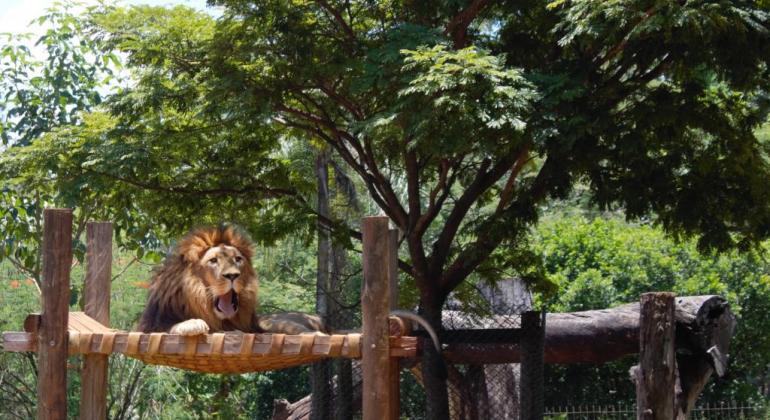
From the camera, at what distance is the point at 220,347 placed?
539 cm

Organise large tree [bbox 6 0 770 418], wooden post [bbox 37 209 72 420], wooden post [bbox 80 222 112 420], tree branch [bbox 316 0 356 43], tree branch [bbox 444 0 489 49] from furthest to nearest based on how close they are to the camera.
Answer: tree branch [bbox 316 0 356 43] → tree branch [bbox 444 0 489 49] → wooden post [bbox 80 222 112 420] → large tree [bbox 6 0 770 418] → wooden post [bbox 37 209 72 420]

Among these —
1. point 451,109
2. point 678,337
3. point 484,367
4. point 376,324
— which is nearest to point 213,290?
point 376,324

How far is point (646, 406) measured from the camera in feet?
22.9

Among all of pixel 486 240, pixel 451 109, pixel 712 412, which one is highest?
pixel 451 109

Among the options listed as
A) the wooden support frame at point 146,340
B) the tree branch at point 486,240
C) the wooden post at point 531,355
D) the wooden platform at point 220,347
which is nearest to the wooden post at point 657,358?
the wooden post at point 531,355

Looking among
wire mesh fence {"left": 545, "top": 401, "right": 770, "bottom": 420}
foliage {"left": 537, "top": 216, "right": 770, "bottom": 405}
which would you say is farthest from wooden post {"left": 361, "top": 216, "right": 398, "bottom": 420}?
foliage {"left": 537, "top": 216, "right": 770, "bottom": 405}

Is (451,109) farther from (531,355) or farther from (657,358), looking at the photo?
(657,358)

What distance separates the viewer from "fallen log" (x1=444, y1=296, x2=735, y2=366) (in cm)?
772

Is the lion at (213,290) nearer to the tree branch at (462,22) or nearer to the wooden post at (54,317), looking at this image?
the wooden post at (54,317)

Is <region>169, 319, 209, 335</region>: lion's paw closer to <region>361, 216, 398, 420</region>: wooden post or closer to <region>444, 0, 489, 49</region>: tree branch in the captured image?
<region>361, 216, 398, 420</region>: wooden post

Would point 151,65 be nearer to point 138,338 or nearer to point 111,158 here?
point 111,158

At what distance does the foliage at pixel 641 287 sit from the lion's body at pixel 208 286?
6450 mm

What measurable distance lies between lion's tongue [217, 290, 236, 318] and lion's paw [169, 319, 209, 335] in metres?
0.32

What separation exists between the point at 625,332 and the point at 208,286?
3576 mm
